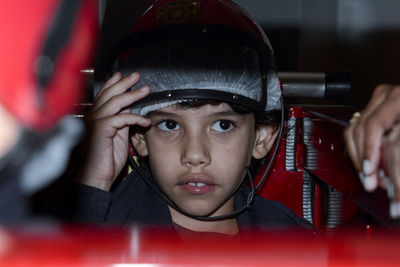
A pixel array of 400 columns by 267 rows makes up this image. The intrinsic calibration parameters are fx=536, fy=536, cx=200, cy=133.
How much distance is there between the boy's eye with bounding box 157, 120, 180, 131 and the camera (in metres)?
1.09

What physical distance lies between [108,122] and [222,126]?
231 millimetres

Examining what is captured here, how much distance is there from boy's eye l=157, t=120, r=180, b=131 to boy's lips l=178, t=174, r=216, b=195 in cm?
11

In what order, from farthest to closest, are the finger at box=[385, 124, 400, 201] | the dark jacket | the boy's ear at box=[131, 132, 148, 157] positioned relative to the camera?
1. the boy's ear at box=[131, 132, 148, 157]
2. the dark jacket
3. the finger at box=[385, 124, 400, 201]

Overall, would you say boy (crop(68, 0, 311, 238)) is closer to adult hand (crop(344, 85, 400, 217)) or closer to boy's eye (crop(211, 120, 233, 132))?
boy's eye (crop(211, 120, 233, 132))

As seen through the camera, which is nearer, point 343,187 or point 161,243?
point 161,243

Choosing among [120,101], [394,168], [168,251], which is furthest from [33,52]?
[120,101]

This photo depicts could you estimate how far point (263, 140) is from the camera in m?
1.21

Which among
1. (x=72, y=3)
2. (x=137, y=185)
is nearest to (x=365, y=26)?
(x=137, y=185)

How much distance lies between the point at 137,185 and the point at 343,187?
0.45 metres

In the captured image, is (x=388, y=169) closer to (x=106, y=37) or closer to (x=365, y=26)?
(x=106, y=37)

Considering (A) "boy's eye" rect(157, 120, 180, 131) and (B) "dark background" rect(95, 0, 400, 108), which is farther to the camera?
(B) "dark background" rect(95, 0, 400, 108)

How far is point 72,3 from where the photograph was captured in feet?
1.07

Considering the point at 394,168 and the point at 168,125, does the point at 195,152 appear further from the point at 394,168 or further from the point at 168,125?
the point at 394,168

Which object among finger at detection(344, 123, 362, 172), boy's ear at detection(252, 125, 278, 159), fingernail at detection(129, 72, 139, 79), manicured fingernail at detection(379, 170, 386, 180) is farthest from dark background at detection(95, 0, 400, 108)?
manicured fingernail at detection(379, 170, 386, 180)
